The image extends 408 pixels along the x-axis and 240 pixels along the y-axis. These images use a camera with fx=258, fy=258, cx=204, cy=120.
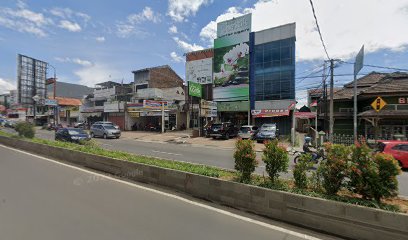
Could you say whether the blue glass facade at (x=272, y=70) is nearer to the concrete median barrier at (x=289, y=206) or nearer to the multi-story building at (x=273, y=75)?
the multi-story building at (x=273, y=75)

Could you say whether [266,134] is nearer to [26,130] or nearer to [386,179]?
[26,130]

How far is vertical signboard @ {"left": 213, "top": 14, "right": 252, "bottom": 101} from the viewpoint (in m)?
35.7

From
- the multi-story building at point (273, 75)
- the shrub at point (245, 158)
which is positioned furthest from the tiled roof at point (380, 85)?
the shrub at point (245, 158)

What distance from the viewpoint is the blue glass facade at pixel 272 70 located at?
107 ft

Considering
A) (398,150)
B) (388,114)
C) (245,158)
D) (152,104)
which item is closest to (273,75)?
(388,114)

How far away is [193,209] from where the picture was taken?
5562 millimetres

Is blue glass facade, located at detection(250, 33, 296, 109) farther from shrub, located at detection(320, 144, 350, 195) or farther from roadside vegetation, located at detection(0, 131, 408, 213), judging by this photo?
shrub, located at detection(320, 144, 350, 195)

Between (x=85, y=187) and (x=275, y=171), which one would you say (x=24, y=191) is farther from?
(x=275, y=171)

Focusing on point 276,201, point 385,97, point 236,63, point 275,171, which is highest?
point 236,63

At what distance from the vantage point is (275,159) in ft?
19.4

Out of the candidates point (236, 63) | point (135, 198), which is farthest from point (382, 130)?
point (135, 198)

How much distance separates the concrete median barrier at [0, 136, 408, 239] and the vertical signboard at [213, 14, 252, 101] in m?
29.4

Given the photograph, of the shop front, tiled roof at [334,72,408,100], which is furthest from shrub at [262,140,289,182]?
the shop front

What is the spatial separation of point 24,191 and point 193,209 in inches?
177
